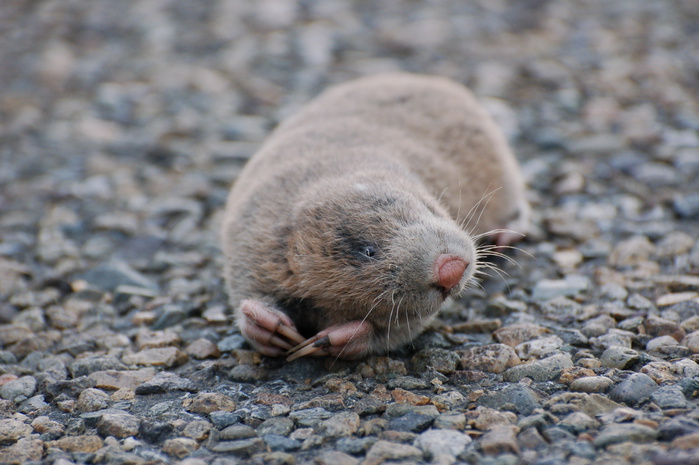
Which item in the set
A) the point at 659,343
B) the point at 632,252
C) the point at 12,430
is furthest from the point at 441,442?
the point at 632,252

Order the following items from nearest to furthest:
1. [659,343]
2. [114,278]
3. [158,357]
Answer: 1. [659,343]
2. [158,357]
3. [114,278]

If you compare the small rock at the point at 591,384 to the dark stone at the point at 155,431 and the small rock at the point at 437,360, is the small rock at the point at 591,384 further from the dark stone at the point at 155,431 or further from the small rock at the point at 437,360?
the dark stone at the point at 155,431

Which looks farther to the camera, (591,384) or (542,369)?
(542,369)

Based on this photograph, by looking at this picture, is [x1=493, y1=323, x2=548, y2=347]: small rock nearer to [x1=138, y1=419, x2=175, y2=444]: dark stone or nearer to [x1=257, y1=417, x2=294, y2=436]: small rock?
[x1=257, y1=417, x2=294, y2=436]: small rock

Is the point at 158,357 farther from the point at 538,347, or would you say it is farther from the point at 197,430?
the point at 538,347

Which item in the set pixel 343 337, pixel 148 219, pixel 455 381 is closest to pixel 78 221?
pixel 148 219

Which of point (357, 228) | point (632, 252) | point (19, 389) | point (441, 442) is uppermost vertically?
point (357, 228)

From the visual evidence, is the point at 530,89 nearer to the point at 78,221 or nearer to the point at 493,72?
the point at 493,72
